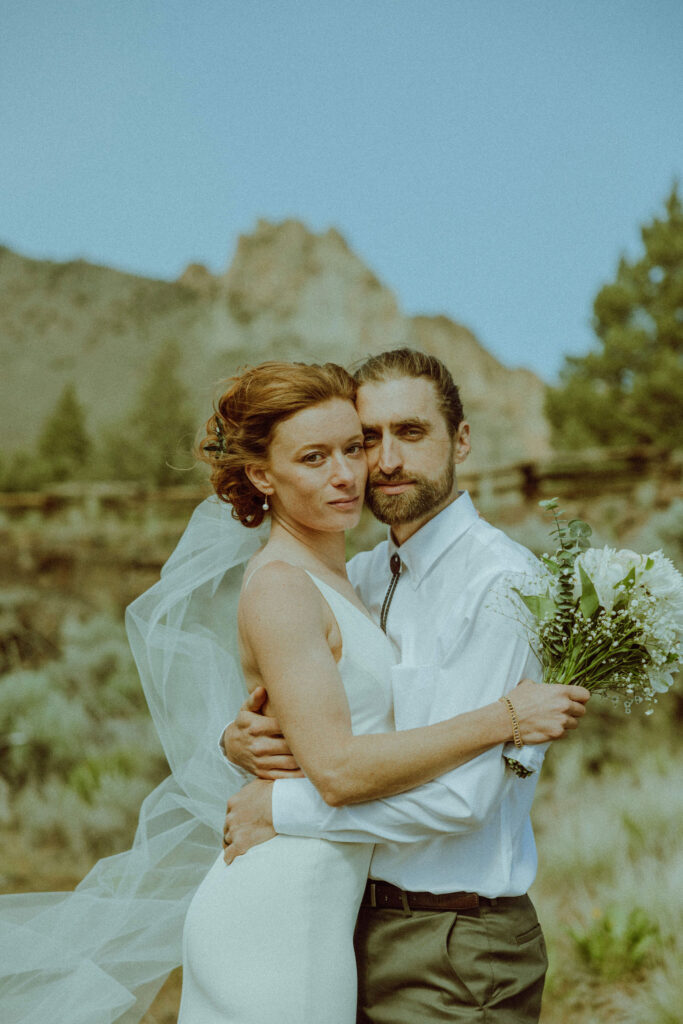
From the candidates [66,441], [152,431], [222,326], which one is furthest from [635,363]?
[222,326]

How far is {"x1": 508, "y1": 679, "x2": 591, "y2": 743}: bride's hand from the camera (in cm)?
204

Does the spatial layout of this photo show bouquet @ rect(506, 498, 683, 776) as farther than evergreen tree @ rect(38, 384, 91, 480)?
No

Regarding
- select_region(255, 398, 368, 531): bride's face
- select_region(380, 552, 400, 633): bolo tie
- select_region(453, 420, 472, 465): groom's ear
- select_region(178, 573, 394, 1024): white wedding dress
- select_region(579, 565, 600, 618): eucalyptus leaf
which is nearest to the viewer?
select_region(579, 565, 600, 618): eucalyptus leaf

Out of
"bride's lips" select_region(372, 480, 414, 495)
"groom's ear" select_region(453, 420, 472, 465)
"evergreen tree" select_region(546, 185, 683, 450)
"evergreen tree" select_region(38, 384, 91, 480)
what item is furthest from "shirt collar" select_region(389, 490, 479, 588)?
"evergreen tree" select_region(38, 384, 91, 480)

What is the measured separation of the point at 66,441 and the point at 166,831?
2314 centimetres

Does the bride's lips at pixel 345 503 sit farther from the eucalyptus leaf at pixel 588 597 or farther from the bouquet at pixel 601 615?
the eucalyptus leaf at pixel 588 597

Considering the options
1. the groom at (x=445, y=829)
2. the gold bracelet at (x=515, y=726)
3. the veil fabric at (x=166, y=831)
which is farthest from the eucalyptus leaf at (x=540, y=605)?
the veil fabric at (x=166, y=831)

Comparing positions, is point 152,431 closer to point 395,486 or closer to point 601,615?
point 395,486

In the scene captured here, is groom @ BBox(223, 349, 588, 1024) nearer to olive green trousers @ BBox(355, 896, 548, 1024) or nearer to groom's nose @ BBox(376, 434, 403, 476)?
olive green trousers @ BBox(355, 896, 548, 1024)

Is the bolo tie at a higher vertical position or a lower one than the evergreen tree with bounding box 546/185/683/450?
lower

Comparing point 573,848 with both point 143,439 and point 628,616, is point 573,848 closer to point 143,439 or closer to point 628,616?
point 628,616

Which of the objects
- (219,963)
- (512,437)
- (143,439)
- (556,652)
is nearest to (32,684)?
(219,963)

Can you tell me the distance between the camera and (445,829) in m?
2.10

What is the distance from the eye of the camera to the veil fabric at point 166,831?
2.84 m
